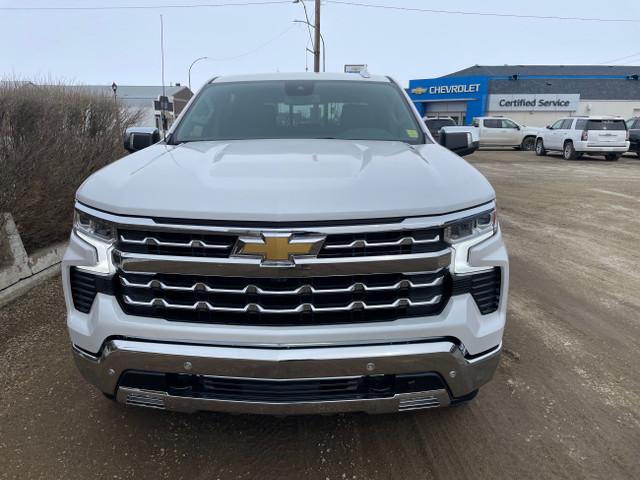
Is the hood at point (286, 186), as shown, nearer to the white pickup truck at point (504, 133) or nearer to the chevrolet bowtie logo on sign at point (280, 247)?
the chevrolet bowtie logo on sign at point (280, 247)

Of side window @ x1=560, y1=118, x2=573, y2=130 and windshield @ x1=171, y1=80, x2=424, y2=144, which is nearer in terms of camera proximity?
windshield @ x1=171, y1=80, x2=424, y2=144

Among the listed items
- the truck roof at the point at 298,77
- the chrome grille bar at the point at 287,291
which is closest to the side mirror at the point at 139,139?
the truck roof at the point at 298,77

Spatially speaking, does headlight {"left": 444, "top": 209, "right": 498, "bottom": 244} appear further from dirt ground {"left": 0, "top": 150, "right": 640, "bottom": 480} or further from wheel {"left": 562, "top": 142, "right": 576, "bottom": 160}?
wheel {"left": 562, "top": 142, "right": 576, "bottom": 160}

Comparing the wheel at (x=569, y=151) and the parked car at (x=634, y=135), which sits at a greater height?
the parked car at (x=634, y=135)

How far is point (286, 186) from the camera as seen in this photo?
6.59 feet

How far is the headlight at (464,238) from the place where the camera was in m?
1.99

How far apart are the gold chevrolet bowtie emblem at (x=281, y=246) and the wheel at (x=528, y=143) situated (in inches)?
1012

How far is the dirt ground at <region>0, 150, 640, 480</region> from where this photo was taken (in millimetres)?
2301

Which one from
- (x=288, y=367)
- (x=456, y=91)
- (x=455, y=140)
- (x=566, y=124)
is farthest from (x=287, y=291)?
(x=456, y=91)

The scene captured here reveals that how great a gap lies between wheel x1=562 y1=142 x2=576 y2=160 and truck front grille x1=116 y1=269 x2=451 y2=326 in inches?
788

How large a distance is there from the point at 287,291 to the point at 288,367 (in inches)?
11.7

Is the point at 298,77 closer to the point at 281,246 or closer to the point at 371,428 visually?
the point at 281,246

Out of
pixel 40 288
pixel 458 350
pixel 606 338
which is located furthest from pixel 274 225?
pixel 40 288

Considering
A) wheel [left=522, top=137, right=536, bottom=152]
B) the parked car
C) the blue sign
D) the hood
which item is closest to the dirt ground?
the hood
